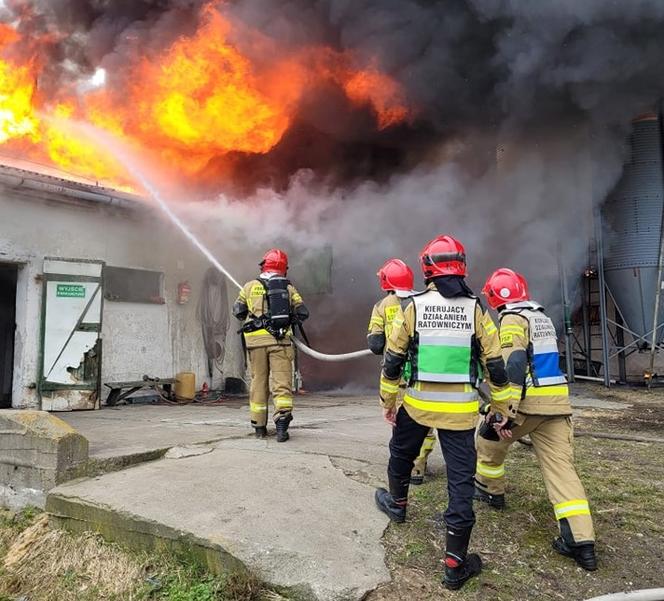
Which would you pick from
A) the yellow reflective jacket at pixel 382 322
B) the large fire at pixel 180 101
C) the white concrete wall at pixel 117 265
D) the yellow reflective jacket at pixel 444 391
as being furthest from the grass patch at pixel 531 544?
the large fire at pixel 180 101

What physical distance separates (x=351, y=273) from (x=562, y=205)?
14.1 feet

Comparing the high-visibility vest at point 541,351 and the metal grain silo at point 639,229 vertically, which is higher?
the metal grain silo at point 639,229

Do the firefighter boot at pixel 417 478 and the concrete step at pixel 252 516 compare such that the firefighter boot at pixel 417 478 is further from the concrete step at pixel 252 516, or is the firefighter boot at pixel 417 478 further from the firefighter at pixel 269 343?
the firefighter at pixel 269 343

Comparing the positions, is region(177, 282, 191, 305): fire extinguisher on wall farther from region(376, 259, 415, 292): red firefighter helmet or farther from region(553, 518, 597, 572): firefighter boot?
region(553, 518, 597, 572): firefighter boot


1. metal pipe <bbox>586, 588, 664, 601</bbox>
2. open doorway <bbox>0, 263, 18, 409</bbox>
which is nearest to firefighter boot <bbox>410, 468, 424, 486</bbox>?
metal pipe <bbox>586, 588, 664, 601</bbox>

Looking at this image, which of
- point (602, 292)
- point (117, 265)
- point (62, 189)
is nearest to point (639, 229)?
point (602, 292)

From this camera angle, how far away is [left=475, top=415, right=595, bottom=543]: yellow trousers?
2682 millimetres

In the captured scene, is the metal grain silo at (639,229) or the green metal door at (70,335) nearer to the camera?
the green metal door at (70,335)

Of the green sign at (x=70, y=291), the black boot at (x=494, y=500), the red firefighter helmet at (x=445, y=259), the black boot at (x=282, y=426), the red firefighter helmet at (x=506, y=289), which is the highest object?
the green sign at (x=70, y=291)

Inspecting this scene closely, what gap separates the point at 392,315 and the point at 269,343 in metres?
1.39

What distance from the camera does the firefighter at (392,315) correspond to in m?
3.66

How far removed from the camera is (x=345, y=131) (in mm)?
9469

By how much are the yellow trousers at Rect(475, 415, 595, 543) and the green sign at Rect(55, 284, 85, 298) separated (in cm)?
643

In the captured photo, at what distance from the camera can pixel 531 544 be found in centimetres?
285
